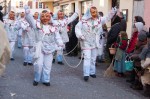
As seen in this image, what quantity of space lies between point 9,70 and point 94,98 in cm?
400

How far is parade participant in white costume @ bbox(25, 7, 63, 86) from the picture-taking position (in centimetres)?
849

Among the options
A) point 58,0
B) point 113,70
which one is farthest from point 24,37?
point 58,0

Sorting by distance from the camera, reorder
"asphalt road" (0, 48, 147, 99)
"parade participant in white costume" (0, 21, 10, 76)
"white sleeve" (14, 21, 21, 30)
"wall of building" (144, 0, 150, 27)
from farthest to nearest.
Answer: "white sleeve" (14, 21, 21, 30), "wall of building" (144, 0, 150, 27), "asphalt road" (0, 48, 147, 99), "parade participant in white costume" (0, 21, 10, 76)

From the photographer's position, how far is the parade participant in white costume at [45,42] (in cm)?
849

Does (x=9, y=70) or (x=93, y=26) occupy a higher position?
(x=93, y=26)

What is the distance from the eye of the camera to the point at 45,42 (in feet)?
28.0

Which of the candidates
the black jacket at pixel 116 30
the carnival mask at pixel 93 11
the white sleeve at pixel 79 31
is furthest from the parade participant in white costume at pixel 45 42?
the black jacket at pixel 116 30

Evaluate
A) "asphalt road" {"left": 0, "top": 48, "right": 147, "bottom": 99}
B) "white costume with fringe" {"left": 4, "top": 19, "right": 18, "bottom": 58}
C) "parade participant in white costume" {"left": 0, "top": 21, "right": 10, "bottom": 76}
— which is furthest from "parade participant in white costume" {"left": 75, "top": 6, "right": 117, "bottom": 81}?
"parade participant in white costume" {"left": 0, "top": 21, "right": 10, "bottom": 76}

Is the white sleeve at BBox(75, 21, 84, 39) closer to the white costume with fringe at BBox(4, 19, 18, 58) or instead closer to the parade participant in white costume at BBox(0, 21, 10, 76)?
the white costume with fringe at BBox(4, 19, 18, 58)

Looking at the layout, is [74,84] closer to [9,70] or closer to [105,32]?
[9,70]

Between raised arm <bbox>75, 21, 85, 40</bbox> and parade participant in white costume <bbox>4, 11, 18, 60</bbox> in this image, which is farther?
parade participant in white costume <bbox>4, 11, 18, 60</bbox>

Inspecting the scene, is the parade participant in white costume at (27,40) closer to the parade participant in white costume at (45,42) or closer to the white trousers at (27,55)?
the white trousers at (27,55)

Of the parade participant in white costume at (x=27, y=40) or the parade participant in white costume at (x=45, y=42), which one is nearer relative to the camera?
the parade participant in white costume at (x=45, y=42)

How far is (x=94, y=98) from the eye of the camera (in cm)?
756
